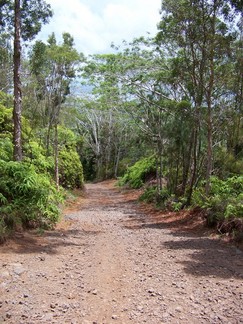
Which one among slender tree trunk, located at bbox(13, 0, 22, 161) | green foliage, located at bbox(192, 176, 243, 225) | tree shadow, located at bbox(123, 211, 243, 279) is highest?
slender tree trunk, located at bbox(13, 0, 22, 161)

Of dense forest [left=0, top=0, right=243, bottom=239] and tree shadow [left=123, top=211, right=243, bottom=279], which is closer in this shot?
tree shadow [left=123, top=211, right=243, bottom=279]

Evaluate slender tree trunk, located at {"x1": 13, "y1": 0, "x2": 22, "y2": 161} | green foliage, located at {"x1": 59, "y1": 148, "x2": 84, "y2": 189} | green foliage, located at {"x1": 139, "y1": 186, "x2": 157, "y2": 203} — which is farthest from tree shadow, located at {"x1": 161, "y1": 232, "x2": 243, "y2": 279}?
green foliage, located at {"x1": 59, "y1": 148, "x2": 84, "y2": 189}

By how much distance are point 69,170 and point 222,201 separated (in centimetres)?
1503

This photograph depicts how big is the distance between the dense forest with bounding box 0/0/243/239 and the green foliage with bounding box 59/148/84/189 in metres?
0.08

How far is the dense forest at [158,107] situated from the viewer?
34.5 feet

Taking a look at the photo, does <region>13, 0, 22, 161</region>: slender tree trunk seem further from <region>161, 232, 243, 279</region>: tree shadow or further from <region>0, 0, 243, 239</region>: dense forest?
<region>161, 232, 243, 279</region>: tree shadow

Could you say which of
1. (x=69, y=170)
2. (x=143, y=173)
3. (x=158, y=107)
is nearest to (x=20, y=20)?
(x=158, y=107)

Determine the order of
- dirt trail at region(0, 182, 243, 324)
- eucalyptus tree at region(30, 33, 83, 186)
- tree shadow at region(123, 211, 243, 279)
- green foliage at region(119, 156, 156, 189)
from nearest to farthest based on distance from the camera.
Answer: dirt trail at region(0, 182, 243, 324) → tree shadow at region(123, 211, 243, 279) → eucalyptus tree at region(30, 33, 83, 186) → green foliage at region(119, 156, 156, 189)

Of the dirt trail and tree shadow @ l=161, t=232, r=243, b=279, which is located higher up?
the dirt trail

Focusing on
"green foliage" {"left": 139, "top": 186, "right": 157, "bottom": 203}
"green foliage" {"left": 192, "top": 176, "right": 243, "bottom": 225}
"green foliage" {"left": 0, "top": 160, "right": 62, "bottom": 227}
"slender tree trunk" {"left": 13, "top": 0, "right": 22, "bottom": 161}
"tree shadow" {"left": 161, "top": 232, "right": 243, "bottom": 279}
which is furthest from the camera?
"green foliage" {"left": 139, "top": 186, "right": 157, "bottom": 203}

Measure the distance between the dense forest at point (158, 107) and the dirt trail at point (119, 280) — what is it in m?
1.31

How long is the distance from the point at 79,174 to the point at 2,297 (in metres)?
22.7

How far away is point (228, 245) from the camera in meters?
8.84

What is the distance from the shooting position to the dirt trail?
14.9 feet
